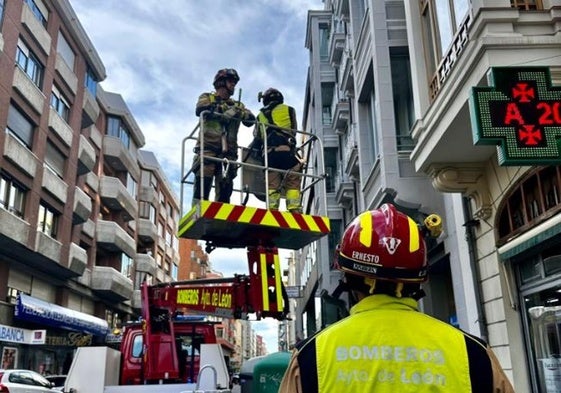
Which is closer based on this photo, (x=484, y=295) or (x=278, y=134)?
(x=278, y=134)

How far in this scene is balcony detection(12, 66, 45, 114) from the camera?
22734 mm

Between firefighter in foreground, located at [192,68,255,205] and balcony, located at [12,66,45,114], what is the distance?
1876 centimetres

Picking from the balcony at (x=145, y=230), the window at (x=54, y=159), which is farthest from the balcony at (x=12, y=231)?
the balcony at (x=145, y=230)

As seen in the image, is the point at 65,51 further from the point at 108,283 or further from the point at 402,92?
the point at 402,92

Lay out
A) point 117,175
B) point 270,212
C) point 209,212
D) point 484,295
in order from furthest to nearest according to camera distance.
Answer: point 117,175 → point 484,295 → point 270,212 → point 209,212

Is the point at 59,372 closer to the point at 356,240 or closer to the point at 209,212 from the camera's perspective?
the point at 209,212

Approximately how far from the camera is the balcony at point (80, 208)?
2914cm

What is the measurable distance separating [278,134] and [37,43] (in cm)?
2167

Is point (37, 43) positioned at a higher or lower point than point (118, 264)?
higher

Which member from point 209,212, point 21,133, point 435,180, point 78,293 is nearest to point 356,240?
point 209,212

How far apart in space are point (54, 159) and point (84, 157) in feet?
10.7

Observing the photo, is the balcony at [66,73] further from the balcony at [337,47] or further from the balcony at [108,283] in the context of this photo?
the balcony at [337,47]

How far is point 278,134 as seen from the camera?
23.9 feet

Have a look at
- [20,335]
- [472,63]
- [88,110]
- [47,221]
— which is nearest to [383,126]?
[472,63]
